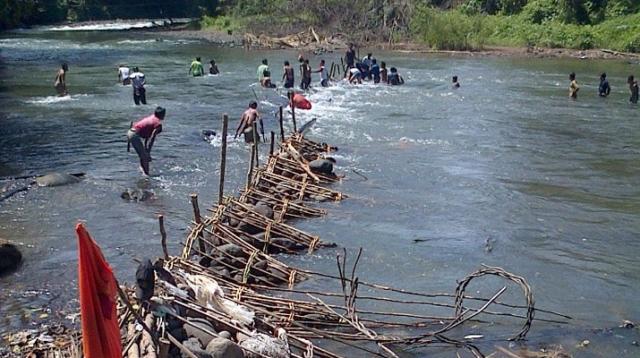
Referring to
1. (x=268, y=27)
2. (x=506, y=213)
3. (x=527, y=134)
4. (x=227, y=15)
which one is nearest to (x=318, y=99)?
(x=527, y=134)

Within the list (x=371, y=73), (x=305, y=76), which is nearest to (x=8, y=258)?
(x=305, y=76)

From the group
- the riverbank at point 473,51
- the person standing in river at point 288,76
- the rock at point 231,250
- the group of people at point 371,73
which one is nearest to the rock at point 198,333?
the rock at point 231,250

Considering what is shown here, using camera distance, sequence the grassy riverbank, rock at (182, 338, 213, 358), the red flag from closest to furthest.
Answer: the red flag < rock at (182, 338, 213, 358) < the grassy riverbank

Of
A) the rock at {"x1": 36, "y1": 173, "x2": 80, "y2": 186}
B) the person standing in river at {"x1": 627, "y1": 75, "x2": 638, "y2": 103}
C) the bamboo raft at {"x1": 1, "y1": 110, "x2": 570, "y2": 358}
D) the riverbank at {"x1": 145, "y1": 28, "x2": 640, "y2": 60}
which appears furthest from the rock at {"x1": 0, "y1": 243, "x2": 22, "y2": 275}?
the riverbank at {"x1": 145, "y1": 28, "x2": 640, "y2": 60}

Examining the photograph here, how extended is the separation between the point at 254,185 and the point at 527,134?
12.6 m

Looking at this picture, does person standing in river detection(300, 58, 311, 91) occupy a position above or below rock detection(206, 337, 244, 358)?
above

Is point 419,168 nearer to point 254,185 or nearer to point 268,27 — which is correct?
point 254,185

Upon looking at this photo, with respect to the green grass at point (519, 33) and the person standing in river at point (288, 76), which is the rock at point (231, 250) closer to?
the person standing in river at point (288, 76)

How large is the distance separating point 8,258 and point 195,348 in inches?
230

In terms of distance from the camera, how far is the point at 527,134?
2503 centimetres

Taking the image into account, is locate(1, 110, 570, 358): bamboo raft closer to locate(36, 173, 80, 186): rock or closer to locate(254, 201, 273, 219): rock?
locate(254, 201, 273, 219): rock

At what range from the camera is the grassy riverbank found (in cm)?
5038

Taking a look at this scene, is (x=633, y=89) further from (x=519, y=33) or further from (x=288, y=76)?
(x=519, y=33)

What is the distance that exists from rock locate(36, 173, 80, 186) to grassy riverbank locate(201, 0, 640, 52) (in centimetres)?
3713
